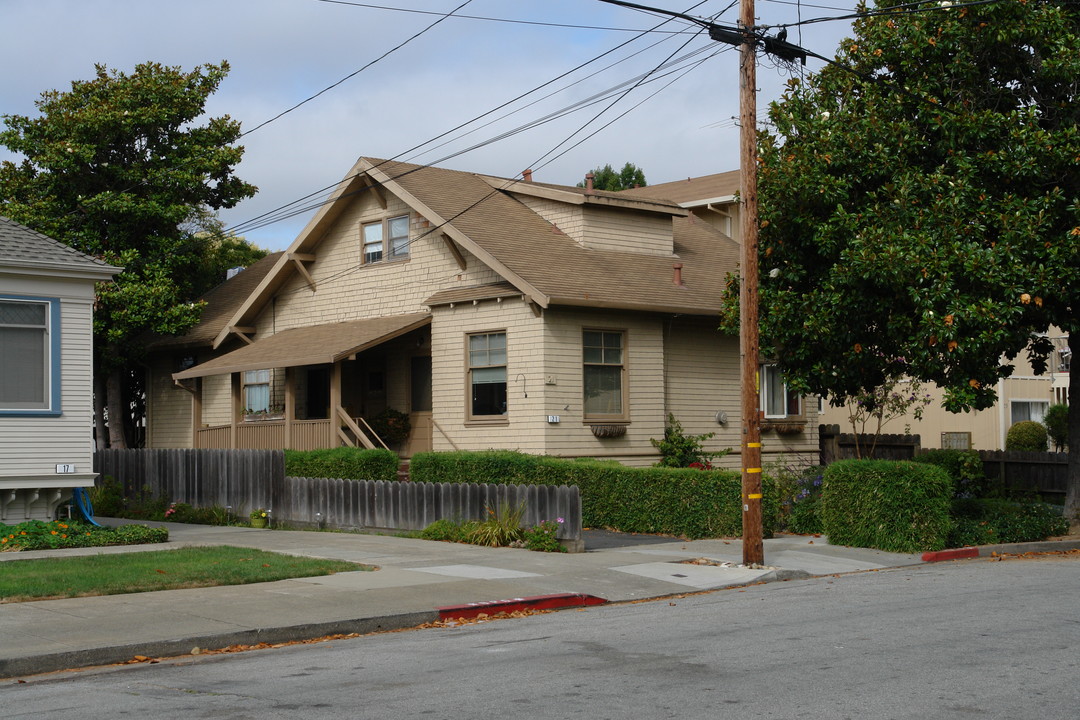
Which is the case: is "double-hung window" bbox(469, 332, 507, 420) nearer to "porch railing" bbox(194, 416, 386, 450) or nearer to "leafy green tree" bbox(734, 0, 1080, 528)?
"porch railing" bbox(194, 416, 386, 450)

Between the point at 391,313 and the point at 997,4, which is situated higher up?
the point at 997,4

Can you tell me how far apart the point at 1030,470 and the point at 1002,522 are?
8.69 metres

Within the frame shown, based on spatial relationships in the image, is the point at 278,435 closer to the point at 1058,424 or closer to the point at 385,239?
the point at 385,239

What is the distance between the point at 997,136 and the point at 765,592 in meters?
8.35

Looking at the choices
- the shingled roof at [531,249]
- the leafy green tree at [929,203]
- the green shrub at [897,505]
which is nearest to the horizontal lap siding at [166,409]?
the shingled roof at [531,249]

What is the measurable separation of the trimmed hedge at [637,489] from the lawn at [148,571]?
20.0 feet

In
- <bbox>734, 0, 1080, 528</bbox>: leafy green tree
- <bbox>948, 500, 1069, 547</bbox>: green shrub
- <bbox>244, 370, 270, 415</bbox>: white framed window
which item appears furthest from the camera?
<bbox>244, 370, 270, 415</bbox>: white framed window

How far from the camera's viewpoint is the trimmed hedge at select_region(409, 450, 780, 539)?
1911 centimetres

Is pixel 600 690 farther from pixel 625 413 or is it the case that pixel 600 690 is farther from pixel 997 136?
pixel 625 413

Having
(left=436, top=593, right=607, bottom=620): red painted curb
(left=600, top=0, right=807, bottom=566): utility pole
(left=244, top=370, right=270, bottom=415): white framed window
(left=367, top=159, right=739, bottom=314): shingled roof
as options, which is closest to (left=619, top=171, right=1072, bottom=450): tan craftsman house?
(left=367, top=159, right=739, bottom=314): shingled roof

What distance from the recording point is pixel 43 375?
737 inches

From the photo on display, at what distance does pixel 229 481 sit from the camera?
78.0 feet

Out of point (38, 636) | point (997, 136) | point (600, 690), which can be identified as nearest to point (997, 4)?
point (997, 136)

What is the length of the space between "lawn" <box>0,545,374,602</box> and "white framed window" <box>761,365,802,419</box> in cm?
1392
